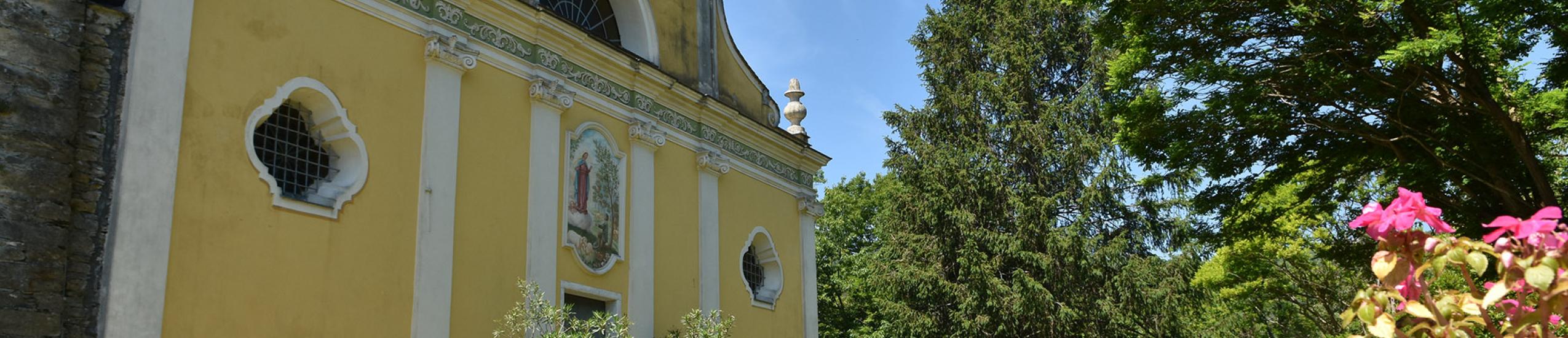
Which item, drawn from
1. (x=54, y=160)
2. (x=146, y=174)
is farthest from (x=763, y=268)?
(x=54, y=160)

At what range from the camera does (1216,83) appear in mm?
11578

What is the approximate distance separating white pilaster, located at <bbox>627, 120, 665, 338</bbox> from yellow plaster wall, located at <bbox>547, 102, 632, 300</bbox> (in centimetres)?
9

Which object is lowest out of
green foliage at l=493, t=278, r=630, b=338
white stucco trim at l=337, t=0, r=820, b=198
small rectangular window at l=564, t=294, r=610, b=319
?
green foliage at l=493, t=278, r=630, b=338

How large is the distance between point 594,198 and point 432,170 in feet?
8.11

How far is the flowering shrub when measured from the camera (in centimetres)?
304

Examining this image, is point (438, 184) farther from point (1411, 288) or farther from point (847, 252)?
point (847, 252)

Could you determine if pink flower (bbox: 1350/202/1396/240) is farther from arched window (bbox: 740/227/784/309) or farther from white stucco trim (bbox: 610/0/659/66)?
arched window (bbox: 740/227/784/309)

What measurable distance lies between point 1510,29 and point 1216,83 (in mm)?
2434

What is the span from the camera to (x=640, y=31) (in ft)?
50.9

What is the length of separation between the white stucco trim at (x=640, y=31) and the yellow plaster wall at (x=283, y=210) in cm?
409

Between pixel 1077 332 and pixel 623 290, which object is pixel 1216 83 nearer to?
pixel 623 290

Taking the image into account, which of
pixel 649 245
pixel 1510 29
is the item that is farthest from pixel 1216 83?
pixel 649 245

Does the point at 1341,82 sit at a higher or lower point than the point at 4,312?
higher

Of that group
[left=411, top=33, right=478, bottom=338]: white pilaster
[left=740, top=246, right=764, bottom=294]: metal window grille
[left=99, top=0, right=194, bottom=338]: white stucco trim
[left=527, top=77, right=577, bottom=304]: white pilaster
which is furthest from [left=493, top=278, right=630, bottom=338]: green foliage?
[left=740, top=246, right=764, bottom=294]: metal window grille
